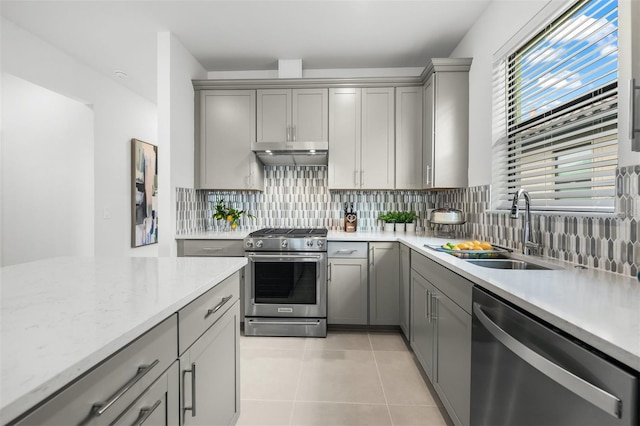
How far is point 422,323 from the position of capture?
88.6 inches

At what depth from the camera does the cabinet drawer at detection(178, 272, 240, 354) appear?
1035 millimetres

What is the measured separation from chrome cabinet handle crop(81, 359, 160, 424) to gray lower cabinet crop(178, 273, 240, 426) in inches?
7.6

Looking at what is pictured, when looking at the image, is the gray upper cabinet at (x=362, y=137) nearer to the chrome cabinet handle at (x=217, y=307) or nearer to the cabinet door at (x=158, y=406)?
the chrome cabinet handle at (x=217, y=307)

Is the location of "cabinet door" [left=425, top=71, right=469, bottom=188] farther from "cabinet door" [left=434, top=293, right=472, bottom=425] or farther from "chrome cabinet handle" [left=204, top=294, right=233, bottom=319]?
"chrome cabinet handle" [left=204, top=294, right=233, bottom=319]

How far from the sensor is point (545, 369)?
90 cm

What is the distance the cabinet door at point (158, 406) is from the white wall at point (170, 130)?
7.10 feet

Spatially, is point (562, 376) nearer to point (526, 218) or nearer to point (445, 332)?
point (445, 332)

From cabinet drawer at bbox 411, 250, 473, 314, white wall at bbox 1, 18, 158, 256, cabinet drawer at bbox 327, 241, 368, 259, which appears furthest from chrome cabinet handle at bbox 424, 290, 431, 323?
white wall at bbox 1, 18, 158, 256

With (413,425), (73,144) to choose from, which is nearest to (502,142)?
(413,425)

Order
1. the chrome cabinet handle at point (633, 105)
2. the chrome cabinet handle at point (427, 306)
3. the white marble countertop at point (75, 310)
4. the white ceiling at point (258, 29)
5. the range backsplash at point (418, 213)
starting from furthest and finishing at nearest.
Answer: the white ceiling at point (258, 29)
the chrome cabinet handle at point (427, 306)
the range backsplash at point (418, 213)
the chrome cabinet handle at point (633, 105)
the white marble countertop at point (75, 310)

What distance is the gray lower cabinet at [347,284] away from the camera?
2996 mm

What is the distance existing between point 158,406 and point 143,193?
4.17m

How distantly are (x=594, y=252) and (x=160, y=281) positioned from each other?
1.90 m

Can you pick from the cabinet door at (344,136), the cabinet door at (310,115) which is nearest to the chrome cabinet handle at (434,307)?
the cabinet door at (344,136)
